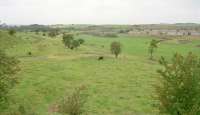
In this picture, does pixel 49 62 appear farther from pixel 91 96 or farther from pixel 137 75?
pixel 91 96

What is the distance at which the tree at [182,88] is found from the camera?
23.5 m

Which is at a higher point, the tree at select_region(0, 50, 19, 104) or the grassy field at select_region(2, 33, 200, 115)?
the tree at select_region(0, 50, 19, 104)

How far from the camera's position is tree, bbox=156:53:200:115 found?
23.5 metres

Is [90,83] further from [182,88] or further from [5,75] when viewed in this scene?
[182,88]

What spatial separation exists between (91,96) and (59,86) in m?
9.05

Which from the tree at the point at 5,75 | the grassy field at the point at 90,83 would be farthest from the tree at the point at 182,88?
the tree at the point at 5,75

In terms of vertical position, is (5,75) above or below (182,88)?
above

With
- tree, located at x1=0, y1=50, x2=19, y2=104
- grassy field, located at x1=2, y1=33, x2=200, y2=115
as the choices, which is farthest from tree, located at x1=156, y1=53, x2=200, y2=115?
tree, located at x1=0, y1=50, x2=19, y2=104

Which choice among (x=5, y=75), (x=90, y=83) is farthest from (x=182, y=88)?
(x=90, y=83)

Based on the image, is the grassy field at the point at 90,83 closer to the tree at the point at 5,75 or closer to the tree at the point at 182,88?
the tree at the point at 182,88

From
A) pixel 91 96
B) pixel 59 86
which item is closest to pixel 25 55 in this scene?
pixel 59 86

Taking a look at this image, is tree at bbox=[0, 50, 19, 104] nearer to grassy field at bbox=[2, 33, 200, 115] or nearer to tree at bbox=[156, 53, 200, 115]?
grassy field at bbox=[2, 33, 200, 115]

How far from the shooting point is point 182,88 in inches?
945

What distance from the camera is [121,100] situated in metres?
49.8
